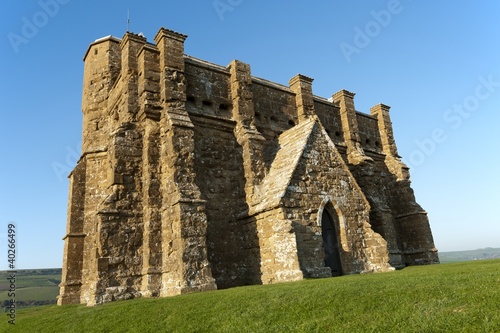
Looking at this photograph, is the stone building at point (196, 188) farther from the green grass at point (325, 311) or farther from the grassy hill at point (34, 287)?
the grassy hill at point (34, 287)

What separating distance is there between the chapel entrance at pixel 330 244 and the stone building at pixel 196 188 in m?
0.04

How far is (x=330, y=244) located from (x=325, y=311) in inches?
302

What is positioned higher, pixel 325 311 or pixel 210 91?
pixel 210 91

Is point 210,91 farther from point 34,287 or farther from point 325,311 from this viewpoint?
point 34,287

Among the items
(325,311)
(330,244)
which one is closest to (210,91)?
(330,244)

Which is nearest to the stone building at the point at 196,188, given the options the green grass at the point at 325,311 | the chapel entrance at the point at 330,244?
the chapel entrance at the point at 330,244

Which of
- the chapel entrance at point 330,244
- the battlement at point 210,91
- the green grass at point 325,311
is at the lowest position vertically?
the green grass at point 325,311

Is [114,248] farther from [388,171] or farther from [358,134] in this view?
[388,171]

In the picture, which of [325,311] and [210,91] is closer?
[325,311]

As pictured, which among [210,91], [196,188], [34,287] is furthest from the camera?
[34,287]

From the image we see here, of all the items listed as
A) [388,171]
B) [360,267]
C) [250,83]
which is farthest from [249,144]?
[388,171]

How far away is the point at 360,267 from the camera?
44.1ft

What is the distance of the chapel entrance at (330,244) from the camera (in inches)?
527

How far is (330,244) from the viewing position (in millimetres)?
13656
